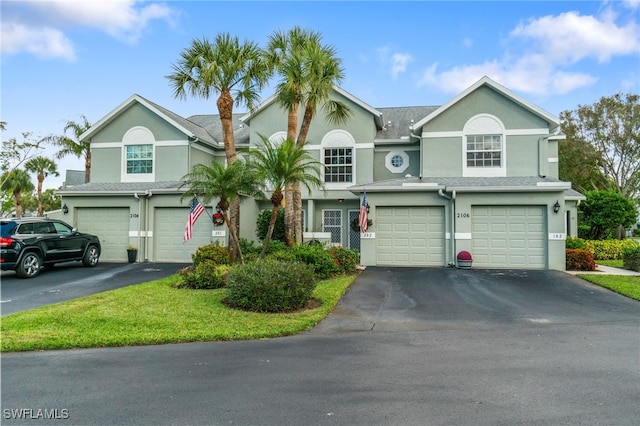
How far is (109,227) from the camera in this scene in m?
18.4

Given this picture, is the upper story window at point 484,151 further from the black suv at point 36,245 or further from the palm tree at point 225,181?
the black suv at point 36,245

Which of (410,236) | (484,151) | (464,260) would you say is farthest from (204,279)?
(484,151)

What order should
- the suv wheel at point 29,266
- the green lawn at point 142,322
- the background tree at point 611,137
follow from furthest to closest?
1. the background tree at point 611,137
2. the suv wheel at point 29,266
3. the green lawn at point 142,322

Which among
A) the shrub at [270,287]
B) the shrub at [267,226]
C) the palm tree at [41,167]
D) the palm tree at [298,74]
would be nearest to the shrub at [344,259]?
the palm tree at [298,74]

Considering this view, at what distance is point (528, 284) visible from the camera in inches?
476

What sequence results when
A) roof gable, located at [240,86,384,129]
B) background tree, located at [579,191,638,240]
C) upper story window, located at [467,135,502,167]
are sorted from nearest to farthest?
upper story window, located at [467,135,502,167] < roof gable, located at [240,86,384,129] < background tree, located at [579,191,638,240]

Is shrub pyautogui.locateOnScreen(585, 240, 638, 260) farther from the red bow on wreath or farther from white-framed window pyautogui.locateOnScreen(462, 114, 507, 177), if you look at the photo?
the red bow on wreath

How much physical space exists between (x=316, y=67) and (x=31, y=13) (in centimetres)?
799

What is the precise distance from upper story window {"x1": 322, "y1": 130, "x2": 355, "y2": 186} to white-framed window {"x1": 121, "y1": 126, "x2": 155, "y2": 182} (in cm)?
813

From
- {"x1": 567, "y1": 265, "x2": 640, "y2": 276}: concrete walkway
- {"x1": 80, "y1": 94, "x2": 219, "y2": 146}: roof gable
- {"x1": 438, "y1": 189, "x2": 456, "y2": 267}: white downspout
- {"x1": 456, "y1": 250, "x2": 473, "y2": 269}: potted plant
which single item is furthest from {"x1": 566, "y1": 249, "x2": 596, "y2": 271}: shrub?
{"x1": 80, "y1": 94, "x2": 219, "y2": 146}: roof gable

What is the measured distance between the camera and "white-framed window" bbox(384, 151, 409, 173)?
757 inches

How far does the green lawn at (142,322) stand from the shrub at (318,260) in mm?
2765

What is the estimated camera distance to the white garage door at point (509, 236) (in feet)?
50.7

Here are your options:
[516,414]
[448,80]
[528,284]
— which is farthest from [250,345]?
[448,80]
